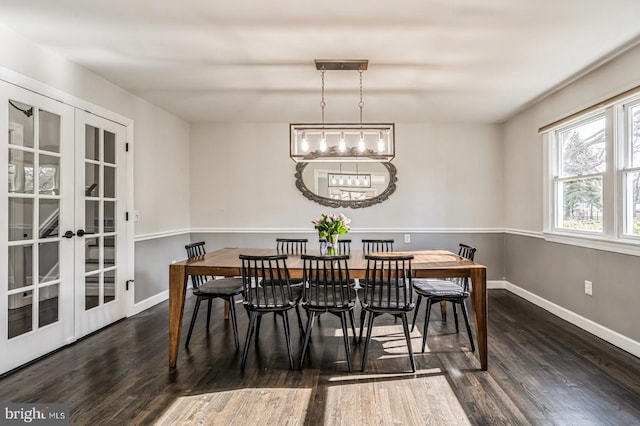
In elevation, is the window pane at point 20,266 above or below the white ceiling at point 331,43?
below

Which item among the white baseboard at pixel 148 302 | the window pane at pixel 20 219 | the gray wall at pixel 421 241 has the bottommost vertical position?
the white baseboard at pixel 148 302

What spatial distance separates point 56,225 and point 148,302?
162cm

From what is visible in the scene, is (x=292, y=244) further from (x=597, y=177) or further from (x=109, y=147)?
(x=597, y=177)

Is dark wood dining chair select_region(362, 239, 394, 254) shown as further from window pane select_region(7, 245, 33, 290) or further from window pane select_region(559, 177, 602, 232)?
window pane select_region(7, 245, 33, 290)

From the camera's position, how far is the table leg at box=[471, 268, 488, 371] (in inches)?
104

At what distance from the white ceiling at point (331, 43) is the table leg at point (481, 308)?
175 centimetres

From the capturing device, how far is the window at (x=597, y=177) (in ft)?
9.98

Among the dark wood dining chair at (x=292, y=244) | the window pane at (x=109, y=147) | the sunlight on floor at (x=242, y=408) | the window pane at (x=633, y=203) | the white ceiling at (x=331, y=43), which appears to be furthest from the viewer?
the dark wood dining chair at (x=292, y=244)

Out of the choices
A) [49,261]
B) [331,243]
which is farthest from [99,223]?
[331,243]

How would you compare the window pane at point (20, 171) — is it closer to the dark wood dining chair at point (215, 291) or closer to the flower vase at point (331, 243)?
the dark wood dining chair at point (215, 291)

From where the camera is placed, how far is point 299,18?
244 cm

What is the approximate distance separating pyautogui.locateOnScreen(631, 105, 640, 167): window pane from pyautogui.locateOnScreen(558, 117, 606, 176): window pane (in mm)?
308

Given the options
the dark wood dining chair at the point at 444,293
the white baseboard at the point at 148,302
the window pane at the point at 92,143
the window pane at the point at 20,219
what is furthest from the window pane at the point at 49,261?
the dark wood dining chair at the point at 444,293

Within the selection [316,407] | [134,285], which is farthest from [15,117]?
[316,407]
